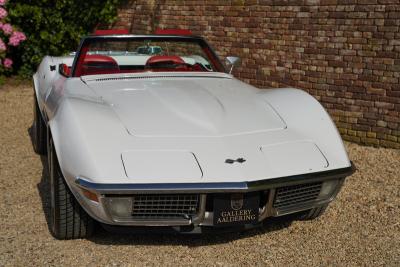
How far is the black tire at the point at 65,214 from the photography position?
306 centimetres

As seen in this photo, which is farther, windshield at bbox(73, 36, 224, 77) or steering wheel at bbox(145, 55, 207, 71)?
steering wheel at bbox(145, 55, 207, 71)

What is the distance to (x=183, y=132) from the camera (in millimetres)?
3115

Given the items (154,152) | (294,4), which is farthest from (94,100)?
(294,4)

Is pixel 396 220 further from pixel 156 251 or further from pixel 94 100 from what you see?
pixel 94 100

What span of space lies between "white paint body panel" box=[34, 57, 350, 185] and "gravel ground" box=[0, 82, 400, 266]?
0.51m

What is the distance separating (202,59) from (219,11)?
8.39 feet

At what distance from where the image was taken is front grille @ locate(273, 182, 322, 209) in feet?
9.89

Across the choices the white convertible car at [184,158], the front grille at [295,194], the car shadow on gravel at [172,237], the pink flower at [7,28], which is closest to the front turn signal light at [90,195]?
the white convertible car at [184,158]

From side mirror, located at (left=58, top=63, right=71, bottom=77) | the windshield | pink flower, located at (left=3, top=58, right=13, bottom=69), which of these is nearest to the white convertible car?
Answer: side mirror, located at (left=58, top=63, right=71, bottom=77)

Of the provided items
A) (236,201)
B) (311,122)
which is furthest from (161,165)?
(311,122)

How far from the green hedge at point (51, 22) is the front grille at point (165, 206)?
275 inches

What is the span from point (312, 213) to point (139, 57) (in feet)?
8.25

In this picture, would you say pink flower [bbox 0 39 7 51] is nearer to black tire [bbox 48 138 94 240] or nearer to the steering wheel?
the steering wheel

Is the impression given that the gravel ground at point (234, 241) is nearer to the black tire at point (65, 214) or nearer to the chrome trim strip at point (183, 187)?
the black tire at point (65, 214)
